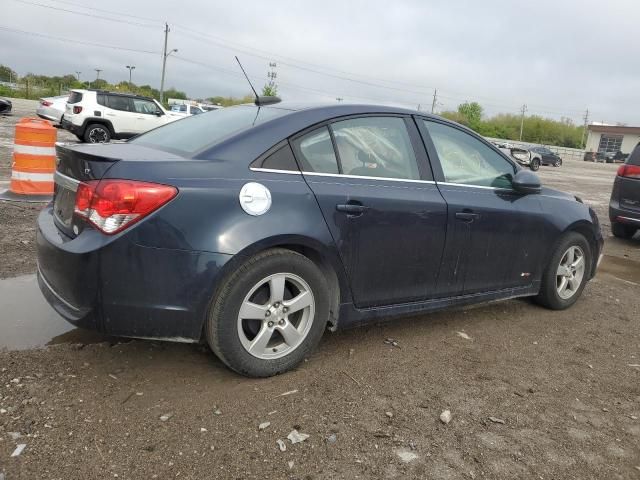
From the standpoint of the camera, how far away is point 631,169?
7.95 m

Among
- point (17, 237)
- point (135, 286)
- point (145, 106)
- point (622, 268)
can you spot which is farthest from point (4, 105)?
point (135, 286)

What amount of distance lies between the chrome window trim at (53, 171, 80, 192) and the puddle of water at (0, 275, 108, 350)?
0.97m

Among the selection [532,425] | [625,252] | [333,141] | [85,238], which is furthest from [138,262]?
[625,252]

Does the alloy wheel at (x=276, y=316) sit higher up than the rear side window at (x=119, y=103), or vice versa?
the rear side window at (x=119, y=103)

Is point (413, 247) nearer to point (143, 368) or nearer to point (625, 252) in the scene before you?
point (143, 368)

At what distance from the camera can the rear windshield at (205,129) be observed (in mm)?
3229

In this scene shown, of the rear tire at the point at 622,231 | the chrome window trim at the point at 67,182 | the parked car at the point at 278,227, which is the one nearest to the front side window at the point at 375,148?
the parked car at the point at 278,227

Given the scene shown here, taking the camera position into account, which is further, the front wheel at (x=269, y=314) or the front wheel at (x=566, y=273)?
the front wheel at (x=566, y=273)

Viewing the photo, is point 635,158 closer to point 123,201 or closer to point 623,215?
point 623,215

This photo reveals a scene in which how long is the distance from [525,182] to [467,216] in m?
0.68

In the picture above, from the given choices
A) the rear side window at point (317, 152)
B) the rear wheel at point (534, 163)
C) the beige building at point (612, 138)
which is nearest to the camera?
the rear side window at point (317, 152)

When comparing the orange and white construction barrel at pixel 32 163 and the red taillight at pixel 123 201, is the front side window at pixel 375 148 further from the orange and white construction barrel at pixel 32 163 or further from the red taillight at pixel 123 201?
the orange and white construction barrel at pixel 32 163

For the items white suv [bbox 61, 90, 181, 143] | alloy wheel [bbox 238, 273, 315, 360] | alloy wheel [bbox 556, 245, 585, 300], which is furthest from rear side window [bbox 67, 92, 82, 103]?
alloy wheel [bbox 238, 273, 315, 360]

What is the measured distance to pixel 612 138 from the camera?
289 feet
